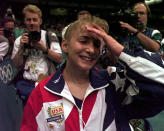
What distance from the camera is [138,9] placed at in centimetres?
181

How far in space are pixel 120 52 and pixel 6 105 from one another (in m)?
1.40

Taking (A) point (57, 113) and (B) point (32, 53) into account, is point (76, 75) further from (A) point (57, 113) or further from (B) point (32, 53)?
(B) point (32, 53)

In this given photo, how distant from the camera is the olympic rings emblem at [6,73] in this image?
1897 mm

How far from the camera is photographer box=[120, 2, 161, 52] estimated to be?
166cm

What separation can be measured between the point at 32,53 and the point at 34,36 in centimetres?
19

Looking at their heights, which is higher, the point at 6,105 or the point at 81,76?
the point at 81,76

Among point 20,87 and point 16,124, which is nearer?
point 20,87

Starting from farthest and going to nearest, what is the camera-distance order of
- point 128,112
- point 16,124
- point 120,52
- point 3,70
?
1. point 16,124
2. point 3,70
3. point 128,112
4. point 120,52

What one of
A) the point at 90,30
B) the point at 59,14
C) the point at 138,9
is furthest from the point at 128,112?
the point at 59,14

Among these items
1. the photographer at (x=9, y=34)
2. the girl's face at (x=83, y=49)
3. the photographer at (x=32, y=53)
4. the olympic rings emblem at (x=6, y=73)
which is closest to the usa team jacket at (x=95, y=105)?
the girl's face at (x=83, y=49)

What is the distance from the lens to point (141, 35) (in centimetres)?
166

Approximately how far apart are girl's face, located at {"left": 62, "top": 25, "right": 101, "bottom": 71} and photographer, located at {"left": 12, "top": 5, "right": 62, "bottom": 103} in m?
0.74

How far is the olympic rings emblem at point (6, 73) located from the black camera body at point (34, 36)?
410 mm

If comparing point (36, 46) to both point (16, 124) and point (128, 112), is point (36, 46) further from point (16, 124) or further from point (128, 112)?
point (128, 112)
